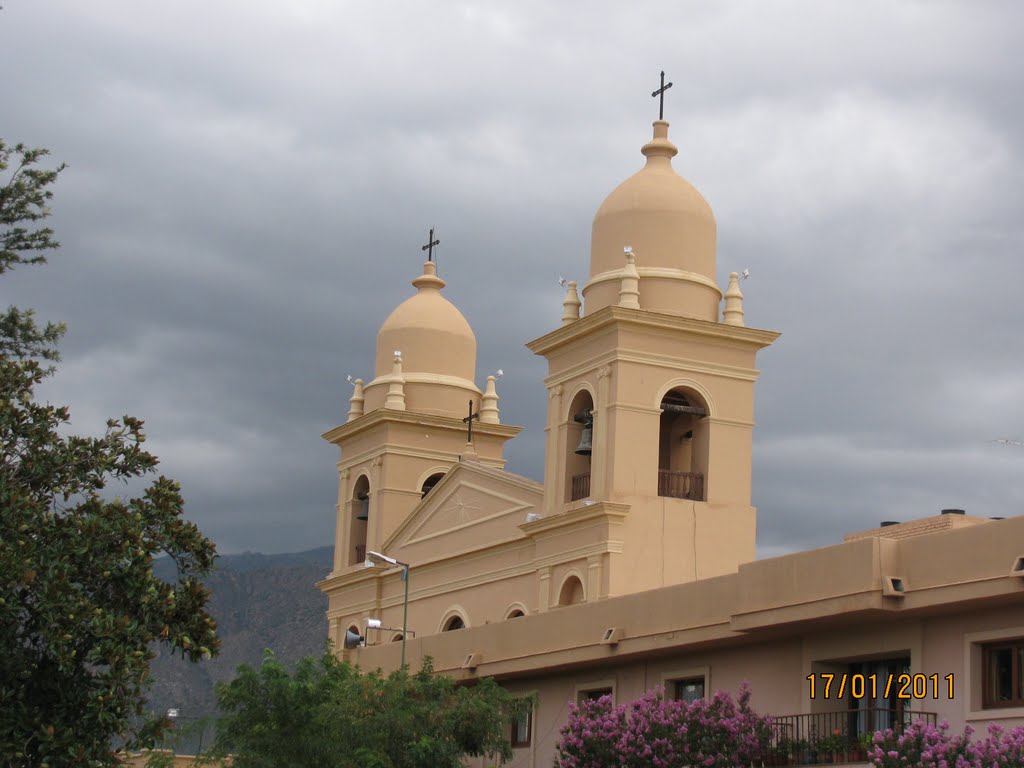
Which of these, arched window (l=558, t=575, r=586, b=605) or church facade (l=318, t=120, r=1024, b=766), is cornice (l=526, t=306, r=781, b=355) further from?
arched window (l=558, t=575, r=586, b=605)

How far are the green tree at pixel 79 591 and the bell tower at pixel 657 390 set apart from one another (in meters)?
15.6

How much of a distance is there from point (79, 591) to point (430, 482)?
28290 mm

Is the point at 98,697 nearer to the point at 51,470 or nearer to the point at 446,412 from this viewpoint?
the point at 51,470

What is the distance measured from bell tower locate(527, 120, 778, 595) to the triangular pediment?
2122 mm

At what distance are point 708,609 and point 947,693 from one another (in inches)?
186

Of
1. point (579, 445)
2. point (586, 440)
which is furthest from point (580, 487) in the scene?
point (586, 440)

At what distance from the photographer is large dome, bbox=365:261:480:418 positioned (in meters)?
46.9

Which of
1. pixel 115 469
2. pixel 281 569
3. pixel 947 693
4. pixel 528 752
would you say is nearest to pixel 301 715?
pixel 528 752

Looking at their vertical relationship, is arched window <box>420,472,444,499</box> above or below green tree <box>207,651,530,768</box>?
above

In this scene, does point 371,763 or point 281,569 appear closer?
point 371,763

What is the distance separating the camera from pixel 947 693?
70.0ft

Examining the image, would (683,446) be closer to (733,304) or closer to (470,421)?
(733,304)

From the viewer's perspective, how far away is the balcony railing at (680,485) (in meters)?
36.2

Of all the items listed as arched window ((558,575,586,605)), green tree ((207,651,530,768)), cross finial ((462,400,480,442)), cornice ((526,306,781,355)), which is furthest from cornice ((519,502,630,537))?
cross finial ((462,400,480,442))
